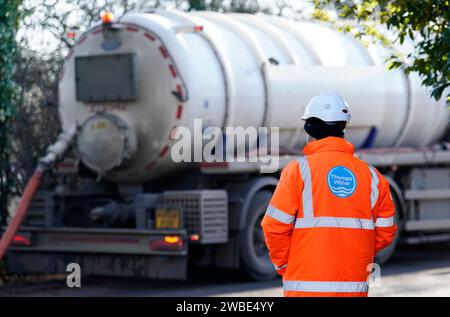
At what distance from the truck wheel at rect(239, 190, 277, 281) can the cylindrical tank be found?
816 millimetres

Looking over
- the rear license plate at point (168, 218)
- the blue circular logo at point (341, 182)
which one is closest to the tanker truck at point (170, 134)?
the rear license plate at point (168, 218)

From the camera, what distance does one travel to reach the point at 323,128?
19.9 feet

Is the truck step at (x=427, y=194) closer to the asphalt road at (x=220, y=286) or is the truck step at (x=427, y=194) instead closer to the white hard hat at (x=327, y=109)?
the asphalt road at (x=220, y=286)

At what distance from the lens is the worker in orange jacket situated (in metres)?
5.86

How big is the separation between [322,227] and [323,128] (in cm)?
55

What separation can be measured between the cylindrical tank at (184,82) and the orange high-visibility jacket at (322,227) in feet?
20.5

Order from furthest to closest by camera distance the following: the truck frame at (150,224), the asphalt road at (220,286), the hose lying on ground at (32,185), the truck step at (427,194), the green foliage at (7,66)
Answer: the truck step at (427,194) → the hose lying on ground at (32,185) → the truck frame at (150,224) → the asphalt road at (220,286) → the green foliage at (7,66)

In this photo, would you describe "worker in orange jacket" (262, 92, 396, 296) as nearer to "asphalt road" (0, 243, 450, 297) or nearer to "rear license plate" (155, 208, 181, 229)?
"asphalt road" (0, 243, 450, 297)

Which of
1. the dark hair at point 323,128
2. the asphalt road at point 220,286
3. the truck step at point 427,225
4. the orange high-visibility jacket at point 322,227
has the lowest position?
the asphalt road at point 220,286

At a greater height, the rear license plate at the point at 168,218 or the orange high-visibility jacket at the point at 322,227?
the orange high-visibility jacket at the point at 322,227

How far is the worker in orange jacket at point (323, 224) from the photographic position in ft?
19.2

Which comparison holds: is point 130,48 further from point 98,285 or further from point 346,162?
point 346,162

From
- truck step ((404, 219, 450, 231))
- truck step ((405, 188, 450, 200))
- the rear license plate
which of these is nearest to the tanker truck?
the rear license plate
